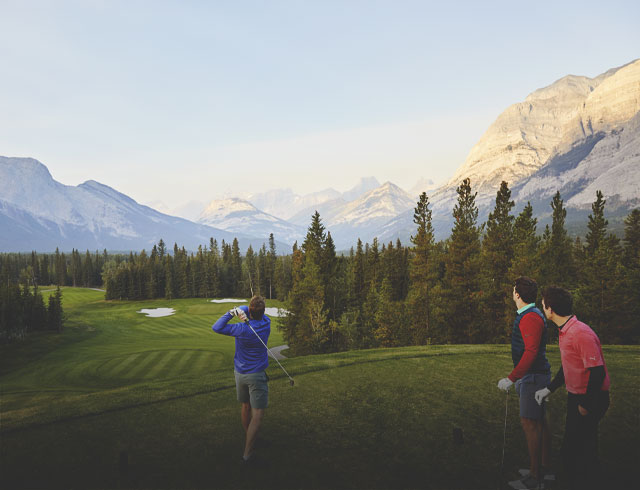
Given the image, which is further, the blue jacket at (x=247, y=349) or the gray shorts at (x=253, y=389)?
→ the blue jacket at (x=247, y=349)

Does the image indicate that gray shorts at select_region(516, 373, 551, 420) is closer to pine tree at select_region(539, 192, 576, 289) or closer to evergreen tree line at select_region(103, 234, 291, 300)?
pine tree at select_region(539, 192, 576, 289)

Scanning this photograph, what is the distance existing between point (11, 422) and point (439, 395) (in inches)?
461

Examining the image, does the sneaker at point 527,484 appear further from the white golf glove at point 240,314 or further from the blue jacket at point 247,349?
the white golf glove at point 240,314

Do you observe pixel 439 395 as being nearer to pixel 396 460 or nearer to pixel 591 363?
pixel 396 460

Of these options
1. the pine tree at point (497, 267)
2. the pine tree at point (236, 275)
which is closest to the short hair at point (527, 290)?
the pine tree at point (497, 267)

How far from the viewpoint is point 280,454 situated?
7.48 metres

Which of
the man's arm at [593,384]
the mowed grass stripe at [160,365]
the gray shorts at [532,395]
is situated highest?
the man's arm at [593,384]

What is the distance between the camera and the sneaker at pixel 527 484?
625 centimetres

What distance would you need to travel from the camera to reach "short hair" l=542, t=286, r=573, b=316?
6.23 meters

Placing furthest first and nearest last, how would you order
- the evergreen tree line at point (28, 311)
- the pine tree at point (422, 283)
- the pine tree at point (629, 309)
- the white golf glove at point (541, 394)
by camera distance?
the evergreen tree line at point (28, 311)
the pine tree at point (629, 309)
the pine tree at point (422, 283)
the white golf glove at point (541, 394)

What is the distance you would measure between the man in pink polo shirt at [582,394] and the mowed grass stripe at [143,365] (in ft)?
114

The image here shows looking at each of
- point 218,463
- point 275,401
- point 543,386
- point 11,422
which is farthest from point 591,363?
point 11,422

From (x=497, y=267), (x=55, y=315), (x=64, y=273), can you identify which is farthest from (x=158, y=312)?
(x=64, y=273)

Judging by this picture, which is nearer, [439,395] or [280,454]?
[280,454]
